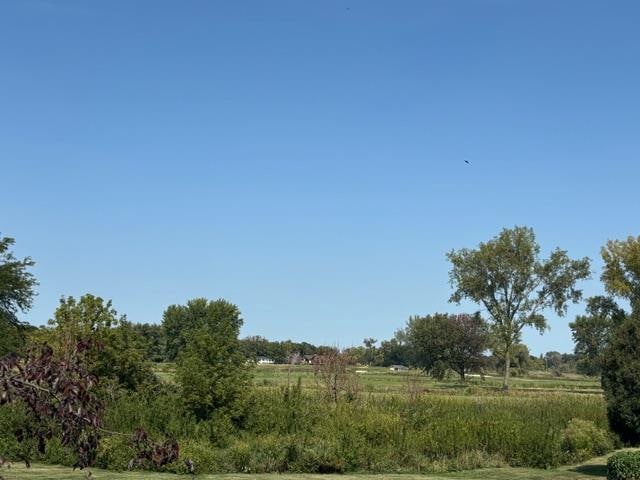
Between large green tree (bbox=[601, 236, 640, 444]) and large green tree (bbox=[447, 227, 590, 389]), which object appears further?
large green tree (bbox=[447, 227, 590, 389])

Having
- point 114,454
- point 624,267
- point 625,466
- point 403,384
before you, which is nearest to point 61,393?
point 114,454

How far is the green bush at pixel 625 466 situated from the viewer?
13.8 m

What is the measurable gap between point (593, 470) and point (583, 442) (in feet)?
8.44

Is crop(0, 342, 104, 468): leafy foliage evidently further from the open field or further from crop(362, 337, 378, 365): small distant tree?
crop(362, 337, 378, 365): small distant tree

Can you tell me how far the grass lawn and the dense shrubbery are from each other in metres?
0.72

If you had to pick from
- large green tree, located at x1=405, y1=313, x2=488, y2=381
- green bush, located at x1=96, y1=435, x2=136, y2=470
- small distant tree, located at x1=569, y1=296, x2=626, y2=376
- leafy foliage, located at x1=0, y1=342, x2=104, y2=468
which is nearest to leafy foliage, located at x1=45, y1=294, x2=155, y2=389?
green bush, located at x1=96, y1=435, x2=136, y2=470

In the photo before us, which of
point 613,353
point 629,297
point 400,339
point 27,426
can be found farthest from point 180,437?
point 400,339

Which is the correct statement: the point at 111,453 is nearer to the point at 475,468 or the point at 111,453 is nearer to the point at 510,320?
the point at 475,468

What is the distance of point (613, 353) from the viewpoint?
16250 millimetres

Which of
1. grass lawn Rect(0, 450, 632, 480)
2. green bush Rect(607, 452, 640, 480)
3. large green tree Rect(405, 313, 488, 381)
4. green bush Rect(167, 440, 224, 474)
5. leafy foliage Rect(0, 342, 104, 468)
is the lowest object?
grass lawn Rect(0, 450, 632, 480)

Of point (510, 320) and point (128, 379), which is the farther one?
point (510, 320)

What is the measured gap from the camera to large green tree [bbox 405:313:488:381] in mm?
85125

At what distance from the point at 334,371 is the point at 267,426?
29.7ft

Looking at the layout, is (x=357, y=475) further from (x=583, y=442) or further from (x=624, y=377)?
(x=583, y=442)
